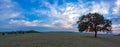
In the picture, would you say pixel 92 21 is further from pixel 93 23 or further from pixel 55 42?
pixel 55 42

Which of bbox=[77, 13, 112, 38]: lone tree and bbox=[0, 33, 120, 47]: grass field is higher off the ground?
bbox=[77, 13, 112, 38]: lone tree

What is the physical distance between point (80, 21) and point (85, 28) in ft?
9.54

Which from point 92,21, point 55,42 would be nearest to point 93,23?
point 92,21

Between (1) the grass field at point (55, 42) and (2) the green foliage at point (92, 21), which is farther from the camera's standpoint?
(2) the green foliage at point (92, 21)

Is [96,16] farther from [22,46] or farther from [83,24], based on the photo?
[22,46]

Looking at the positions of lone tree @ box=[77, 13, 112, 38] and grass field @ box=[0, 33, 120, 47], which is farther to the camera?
lone tree @ box=[77, 13, 112, 38]

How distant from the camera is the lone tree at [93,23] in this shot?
70250 millimetres

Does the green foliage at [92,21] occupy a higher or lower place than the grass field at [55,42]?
higher

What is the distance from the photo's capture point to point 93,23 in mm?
70688

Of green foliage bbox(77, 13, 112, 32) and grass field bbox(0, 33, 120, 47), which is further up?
green foliage bbox(77, 13, 112, 32)

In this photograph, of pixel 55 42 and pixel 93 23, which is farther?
pixel 93 23

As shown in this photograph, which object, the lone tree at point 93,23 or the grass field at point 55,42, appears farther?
the lone tree at point 93,23

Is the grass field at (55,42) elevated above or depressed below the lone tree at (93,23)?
below

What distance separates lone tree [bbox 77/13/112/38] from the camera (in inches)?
2766
